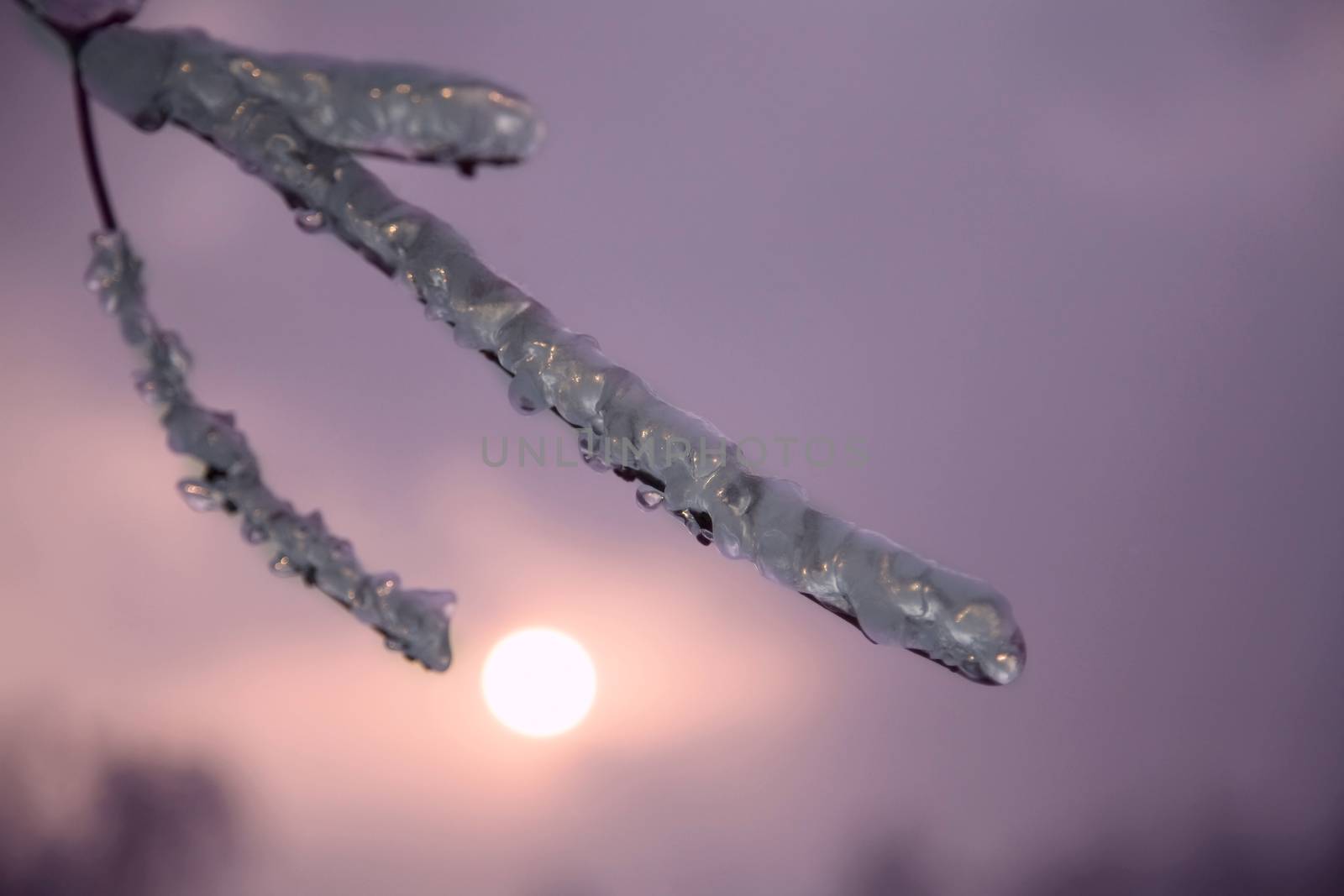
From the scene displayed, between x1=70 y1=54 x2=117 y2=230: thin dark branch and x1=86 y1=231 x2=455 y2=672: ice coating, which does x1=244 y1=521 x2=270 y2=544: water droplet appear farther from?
x1=70 y1=54 x2=117 y2=230: thin dark branch

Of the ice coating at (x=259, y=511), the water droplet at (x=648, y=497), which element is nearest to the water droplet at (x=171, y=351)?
the ice coating at (x=259, y=511)

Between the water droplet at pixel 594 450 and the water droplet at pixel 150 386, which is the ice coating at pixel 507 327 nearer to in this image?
the water droplet at pixel 594 450

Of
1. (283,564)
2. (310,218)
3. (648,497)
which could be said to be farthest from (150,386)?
(648,497)

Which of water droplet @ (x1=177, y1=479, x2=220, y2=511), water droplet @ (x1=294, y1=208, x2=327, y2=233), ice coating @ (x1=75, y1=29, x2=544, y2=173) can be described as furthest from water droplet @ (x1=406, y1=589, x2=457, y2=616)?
ice coating @ (x1=75, y1=29, x2=544, y2=173)

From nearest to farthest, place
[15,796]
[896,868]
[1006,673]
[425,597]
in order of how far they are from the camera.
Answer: [1006,673]
[425,597]
[15,796]
[896,868]

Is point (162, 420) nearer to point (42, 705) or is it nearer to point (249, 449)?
point (249, 449)

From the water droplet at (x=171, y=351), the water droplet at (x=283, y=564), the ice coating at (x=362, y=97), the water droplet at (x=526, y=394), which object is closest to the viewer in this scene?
the ice coating at (x=362, y=97)

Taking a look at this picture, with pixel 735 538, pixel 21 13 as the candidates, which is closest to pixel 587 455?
pixel 735 538
